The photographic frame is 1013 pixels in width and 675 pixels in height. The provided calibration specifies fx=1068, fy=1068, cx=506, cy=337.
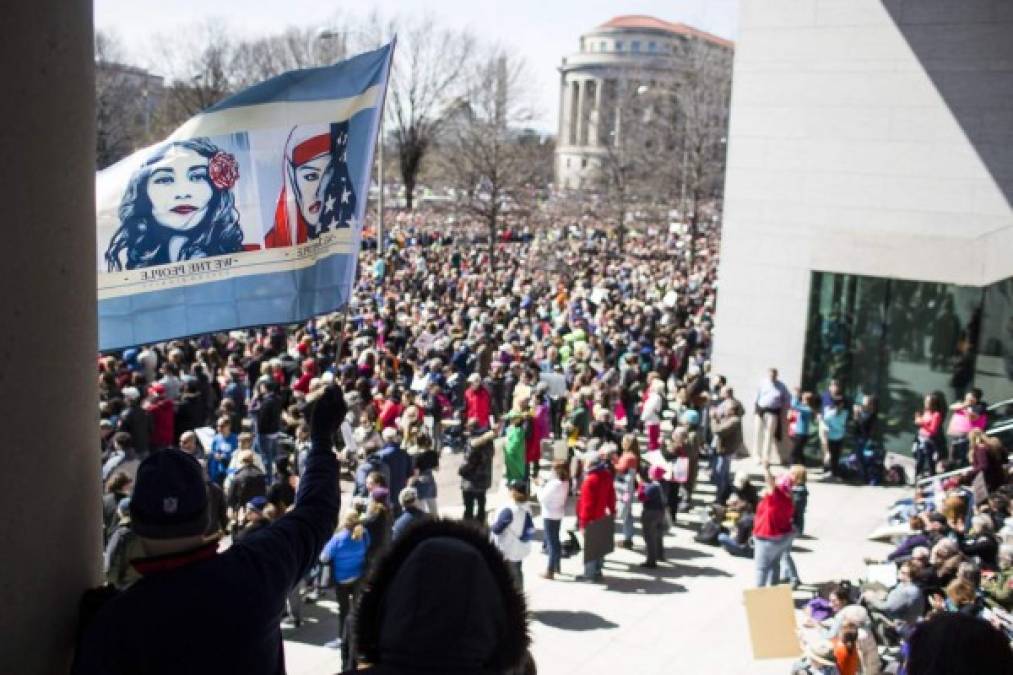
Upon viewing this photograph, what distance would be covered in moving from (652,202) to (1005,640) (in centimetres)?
5082

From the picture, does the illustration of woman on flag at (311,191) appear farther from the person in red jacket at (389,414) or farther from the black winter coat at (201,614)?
the person in red jacket at (389,414)

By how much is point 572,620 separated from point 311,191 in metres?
6.55

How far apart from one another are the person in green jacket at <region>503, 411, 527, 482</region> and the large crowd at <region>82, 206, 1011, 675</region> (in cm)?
3

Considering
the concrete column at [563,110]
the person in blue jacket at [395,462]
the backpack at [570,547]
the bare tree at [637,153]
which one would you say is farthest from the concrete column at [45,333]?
the concrete column at [563,110]

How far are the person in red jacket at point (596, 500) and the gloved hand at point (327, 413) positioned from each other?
28.3 ft

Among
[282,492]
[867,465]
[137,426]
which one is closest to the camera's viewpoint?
[282,492]

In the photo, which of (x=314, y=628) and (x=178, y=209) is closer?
(x=178, y=209)

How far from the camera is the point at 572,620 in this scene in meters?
10.9

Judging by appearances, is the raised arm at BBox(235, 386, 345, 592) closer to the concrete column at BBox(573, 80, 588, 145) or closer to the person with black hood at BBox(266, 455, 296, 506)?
the person with black hood at BBox(266, 455, 296, 506)

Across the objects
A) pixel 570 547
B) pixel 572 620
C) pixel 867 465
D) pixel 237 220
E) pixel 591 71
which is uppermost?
pixel 591 71

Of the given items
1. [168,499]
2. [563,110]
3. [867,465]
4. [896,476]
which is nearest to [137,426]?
[867,465]

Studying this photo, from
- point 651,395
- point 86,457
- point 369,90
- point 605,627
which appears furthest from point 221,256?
point 651,395

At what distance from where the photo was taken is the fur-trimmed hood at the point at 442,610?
185 centimetres

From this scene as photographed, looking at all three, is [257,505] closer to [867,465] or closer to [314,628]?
[314,628]
